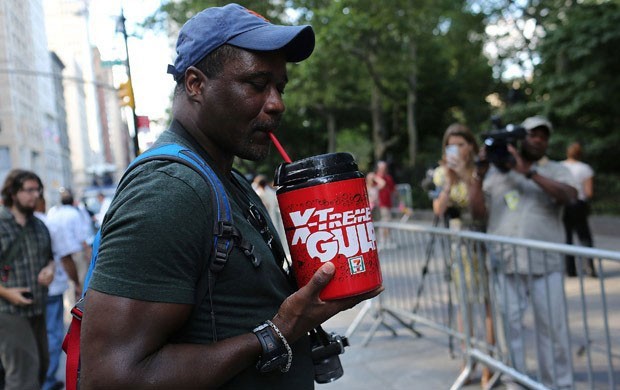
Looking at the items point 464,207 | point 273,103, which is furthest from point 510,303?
point 273,103

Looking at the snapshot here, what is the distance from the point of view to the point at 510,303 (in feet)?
15.4

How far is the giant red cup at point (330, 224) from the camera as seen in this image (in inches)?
61.4

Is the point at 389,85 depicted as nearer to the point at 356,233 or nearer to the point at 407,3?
the point at 407,3

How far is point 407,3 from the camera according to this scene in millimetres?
22453

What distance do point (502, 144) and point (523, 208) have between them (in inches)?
20.5

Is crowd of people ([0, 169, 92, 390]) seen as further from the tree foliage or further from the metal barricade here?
the tree foliage

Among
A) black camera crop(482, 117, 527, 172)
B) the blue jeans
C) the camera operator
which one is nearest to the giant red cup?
the camera operator

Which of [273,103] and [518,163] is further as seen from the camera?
[518,163]

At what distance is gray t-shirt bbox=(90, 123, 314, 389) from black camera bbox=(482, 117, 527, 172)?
11.7 feet

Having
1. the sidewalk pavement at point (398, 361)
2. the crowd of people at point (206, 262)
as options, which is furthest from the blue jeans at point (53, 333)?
the crowd of people at point (206, 262)

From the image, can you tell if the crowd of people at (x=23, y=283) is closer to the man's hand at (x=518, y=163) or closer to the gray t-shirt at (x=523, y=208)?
the gray t-shirt at (x=523, y=208)

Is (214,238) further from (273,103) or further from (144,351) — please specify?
(273,103)

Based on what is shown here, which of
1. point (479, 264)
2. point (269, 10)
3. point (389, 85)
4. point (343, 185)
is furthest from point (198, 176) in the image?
point (389, 85)

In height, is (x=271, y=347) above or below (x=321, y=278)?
below
